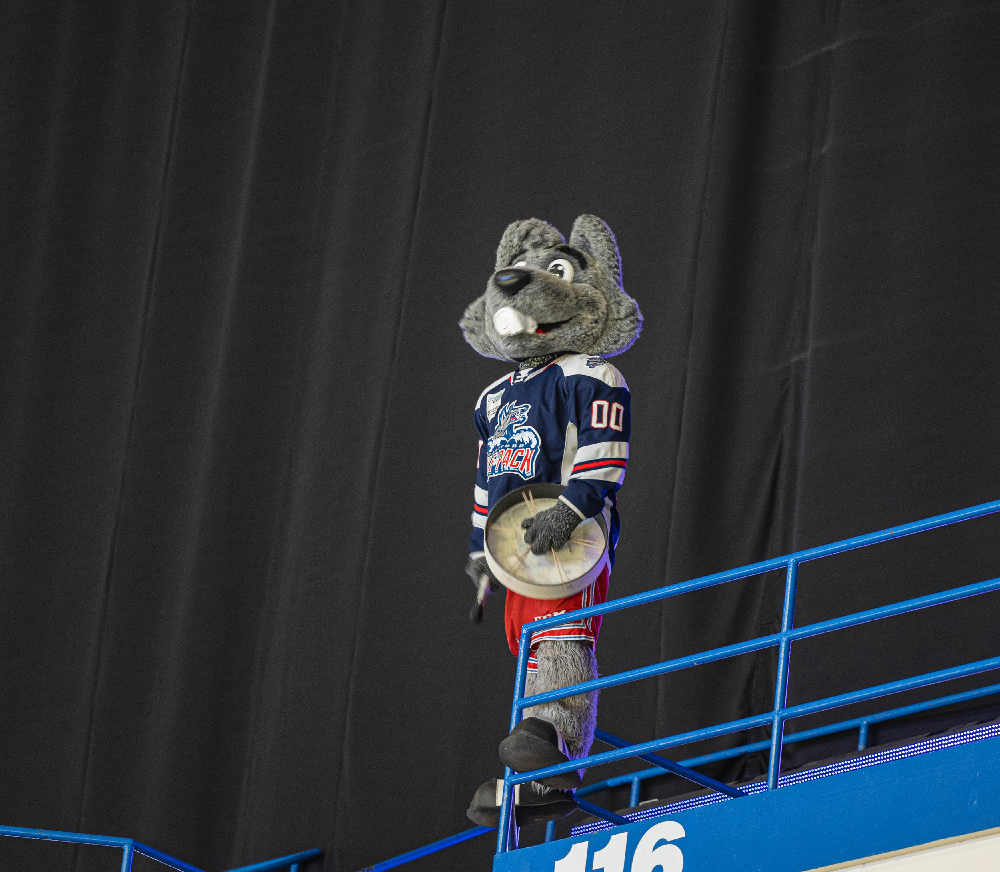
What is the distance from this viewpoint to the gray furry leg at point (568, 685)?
9.15 ft

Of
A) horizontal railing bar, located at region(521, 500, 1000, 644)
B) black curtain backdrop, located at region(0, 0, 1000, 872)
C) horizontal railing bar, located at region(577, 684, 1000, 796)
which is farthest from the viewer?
black curtain backdrop, located at region(0, 0, 1000, 872)

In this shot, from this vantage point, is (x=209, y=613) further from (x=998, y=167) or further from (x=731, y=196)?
(x=998, y=167)

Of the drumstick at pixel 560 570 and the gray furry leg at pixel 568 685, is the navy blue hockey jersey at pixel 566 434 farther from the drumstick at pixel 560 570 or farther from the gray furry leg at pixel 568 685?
the gray furry leg at pixel 568 685

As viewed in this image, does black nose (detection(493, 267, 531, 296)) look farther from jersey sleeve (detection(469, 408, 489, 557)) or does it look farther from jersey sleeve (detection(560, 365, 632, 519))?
jersey sleeve (detection(469, 408, 489, 557))

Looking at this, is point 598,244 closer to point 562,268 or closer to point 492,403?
point 562,268

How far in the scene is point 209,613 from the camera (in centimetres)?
504

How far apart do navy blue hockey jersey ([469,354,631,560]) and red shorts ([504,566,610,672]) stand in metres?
0.11

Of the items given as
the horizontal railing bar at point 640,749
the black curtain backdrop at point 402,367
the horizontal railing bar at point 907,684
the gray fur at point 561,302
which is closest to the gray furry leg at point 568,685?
the horizontal railing bar at point 640,749

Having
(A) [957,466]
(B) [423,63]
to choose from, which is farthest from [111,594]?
Result: (A) [957,466]

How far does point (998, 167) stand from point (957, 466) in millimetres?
841

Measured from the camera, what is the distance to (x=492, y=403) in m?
3.15

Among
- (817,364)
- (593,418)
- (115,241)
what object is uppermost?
(115,241)

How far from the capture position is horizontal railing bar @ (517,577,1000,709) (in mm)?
2301

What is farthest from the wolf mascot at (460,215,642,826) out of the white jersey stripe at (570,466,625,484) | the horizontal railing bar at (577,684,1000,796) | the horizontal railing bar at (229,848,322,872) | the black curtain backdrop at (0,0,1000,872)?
the horizontal railing bar at (229,848,322,872)
